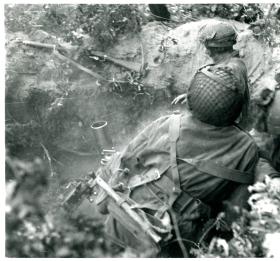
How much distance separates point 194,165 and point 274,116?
2.24 feet

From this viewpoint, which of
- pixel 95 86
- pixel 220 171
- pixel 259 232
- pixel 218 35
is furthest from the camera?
pixel 95 86

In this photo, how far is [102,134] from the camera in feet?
16.5

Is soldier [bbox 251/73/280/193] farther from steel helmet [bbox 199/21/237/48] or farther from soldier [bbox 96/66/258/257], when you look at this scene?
steel helmet [bbox 199/21/237/48]

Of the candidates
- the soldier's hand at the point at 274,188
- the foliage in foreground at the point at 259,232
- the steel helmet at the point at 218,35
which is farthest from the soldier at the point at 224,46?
the foliage in foreground at the point at 259,232

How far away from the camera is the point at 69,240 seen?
61.2 inches

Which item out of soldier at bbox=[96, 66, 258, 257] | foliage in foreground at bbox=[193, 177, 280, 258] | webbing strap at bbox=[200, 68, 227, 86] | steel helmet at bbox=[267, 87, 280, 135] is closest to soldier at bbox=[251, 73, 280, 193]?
steel helmet at bbox=[267, 87, 280, 135]

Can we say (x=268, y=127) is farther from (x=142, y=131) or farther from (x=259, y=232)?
(x=259, y=232)

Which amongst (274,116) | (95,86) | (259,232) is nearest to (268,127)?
(274,116)

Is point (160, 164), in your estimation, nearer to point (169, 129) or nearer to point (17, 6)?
point (169, 129)

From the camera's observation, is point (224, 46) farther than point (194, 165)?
Yes

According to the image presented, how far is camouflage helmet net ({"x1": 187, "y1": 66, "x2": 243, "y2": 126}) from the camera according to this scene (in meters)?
2.57

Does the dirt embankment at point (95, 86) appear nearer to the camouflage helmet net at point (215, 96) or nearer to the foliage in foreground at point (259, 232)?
the camouflage helmet net at point (215, 96)

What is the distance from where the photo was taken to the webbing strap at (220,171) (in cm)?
271

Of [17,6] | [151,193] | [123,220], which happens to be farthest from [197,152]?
[17,6]
